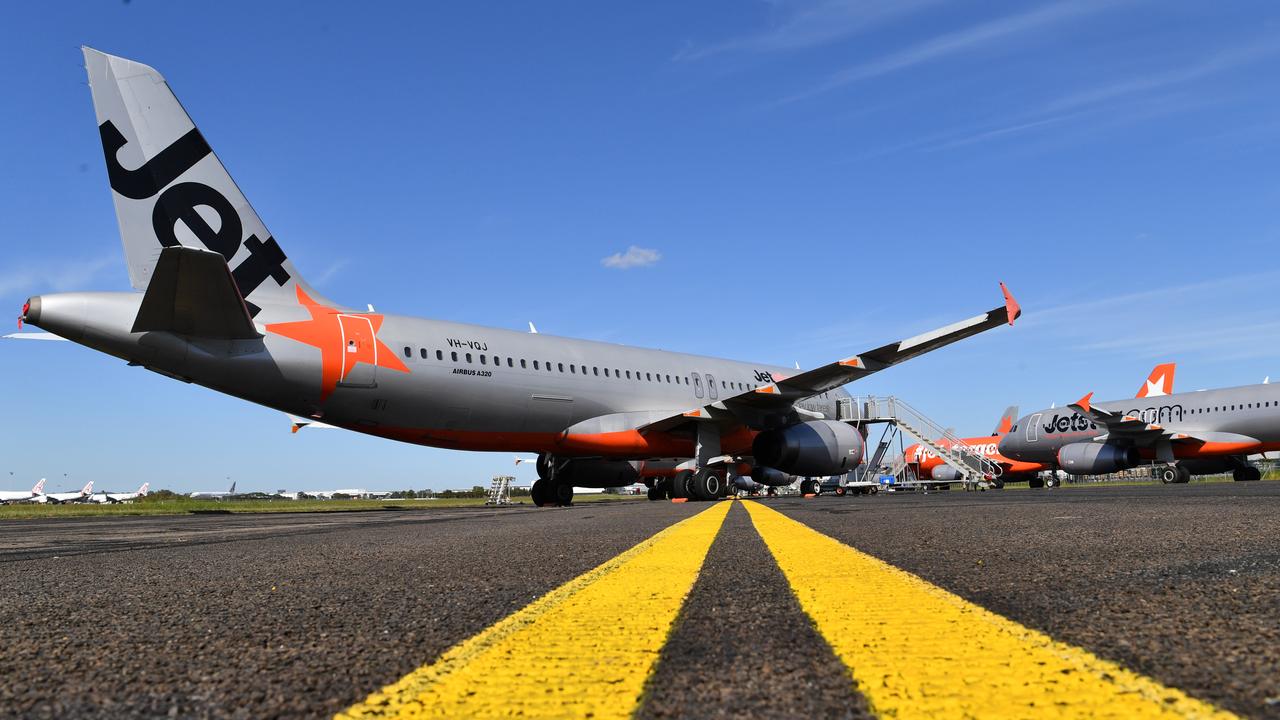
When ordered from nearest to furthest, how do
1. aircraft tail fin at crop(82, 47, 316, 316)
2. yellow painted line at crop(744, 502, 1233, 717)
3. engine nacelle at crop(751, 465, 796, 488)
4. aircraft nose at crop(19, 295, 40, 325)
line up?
yellow painted line at crop(744, 502, 1233, 717), aircraft nose at crop(19, 295, 40, 325), aircraft tail fin at crop(82, 47, 316, 316), engine nacelle at crop(751, 465, 796, 488)

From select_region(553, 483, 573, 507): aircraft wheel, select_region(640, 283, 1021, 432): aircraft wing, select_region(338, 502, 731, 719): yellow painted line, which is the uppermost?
select_region(640, 283, 1021, 432): aircraft wing

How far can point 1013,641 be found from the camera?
6.91 ft

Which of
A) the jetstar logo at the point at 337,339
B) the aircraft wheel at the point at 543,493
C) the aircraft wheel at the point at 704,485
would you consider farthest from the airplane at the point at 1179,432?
the jetstar logo at the point at 337,339

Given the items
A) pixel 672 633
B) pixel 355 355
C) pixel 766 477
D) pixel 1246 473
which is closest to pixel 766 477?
pixel 766 477

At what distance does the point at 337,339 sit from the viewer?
43.7 feet

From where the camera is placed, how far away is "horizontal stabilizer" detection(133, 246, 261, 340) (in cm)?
1086

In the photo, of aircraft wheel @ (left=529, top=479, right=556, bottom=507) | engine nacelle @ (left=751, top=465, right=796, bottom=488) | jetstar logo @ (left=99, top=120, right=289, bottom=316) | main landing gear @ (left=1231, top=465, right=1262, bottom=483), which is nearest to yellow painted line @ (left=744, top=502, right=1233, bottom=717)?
jetstar logo @ (left=99, top=120, right=289, bottom=316)

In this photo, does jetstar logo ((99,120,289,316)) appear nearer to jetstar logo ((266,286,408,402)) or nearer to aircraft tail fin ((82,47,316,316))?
aircraft tail fin ((82,47,316,316))

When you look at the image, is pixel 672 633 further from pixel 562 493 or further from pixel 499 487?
pixel 499 487

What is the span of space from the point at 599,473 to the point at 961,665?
18913mm

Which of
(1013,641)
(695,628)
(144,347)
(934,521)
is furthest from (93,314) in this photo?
(1013,641)

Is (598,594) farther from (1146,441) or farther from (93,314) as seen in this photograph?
(1146,441)

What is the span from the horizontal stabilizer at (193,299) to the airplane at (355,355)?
2 cm

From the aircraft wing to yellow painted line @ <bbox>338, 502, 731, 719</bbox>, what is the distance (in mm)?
14062
